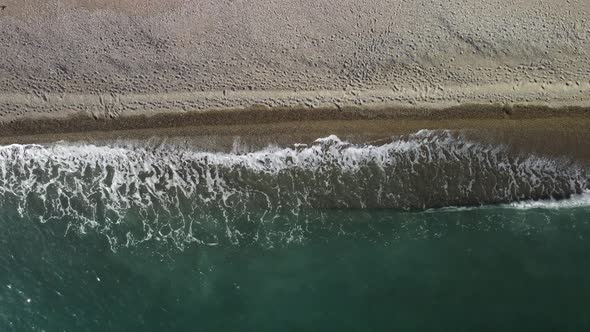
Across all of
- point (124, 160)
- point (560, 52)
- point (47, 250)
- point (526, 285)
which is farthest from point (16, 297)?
point (560, 52)

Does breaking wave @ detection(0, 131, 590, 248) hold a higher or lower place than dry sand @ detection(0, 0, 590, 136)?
lower

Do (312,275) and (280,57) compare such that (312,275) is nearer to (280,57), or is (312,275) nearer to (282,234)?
(282,234)

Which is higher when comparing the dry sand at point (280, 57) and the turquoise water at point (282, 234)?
the dry sand at point (280, 57)

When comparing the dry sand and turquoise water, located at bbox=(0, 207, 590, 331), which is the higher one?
the dry sand

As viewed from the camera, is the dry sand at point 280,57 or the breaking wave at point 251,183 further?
the dry sand at point 280,57

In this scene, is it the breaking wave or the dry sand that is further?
the dry sand
